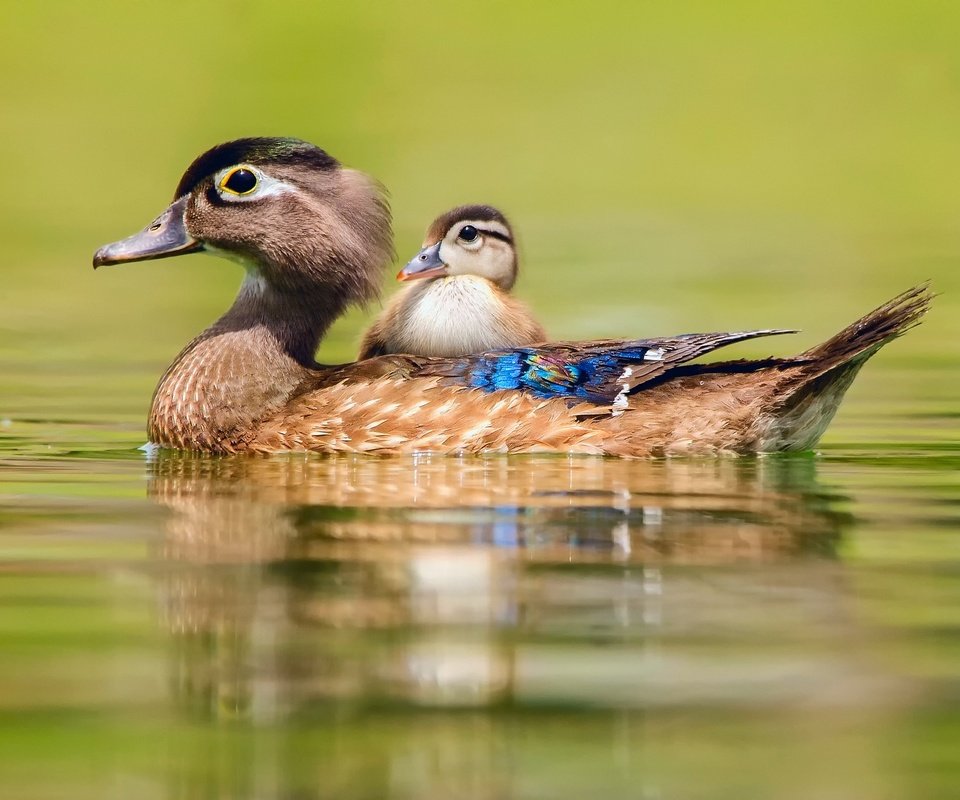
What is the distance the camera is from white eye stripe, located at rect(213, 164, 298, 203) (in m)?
10.7

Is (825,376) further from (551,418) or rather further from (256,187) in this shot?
(256,187)

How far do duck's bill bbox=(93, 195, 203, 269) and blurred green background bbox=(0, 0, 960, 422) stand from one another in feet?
3.76

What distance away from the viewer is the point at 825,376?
32.9 feet

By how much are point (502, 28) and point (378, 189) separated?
3656cm

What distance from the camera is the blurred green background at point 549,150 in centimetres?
1748

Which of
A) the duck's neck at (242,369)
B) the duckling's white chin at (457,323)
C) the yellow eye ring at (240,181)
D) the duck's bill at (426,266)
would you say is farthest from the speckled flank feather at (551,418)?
the yellow eye ring at (240,181)

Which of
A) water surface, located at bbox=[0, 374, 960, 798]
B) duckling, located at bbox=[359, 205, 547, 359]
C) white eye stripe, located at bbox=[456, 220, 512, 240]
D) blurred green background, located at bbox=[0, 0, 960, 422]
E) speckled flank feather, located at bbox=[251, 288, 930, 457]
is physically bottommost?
water surface, located at bbox=[0, 374, 960, 798]

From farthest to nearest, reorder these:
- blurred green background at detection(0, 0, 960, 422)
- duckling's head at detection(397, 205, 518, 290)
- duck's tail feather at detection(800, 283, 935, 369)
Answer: blurred green background at detection(0, 0, 960, 422) → duckling's head at detection(397, 205, 518, 290) → duck's tail feather at detection(800, 283, 935, 369)

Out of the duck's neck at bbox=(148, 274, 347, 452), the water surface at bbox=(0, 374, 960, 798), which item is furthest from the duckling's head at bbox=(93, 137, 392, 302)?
the water surface at bbox=(0, 374, 960, 798)

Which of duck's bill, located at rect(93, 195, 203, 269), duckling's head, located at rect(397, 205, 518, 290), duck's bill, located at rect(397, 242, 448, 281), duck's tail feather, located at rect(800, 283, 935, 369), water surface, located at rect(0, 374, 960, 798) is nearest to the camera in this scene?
water surface, located at rect(0, 374, 960, 798)

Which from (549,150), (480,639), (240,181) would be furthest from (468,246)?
(549,150)

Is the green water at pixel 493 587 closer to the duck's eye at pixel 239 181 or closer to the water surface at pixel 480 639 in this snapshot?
the water surface at pixel 480 639

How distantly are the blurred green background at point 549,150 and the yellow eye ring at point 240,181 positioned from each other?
99cm

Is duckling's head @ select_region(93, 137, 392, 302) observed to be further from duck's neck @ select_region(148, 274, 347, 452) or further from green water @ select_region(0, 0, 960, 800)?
green water @ select_region(0, 0, 960, 800)
